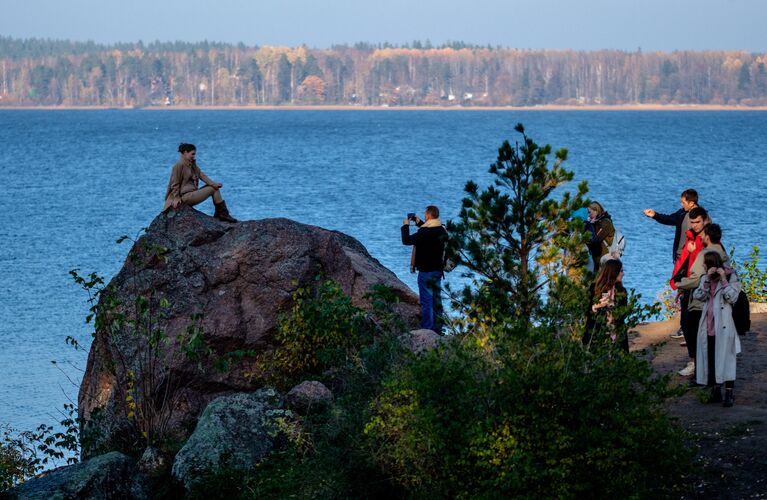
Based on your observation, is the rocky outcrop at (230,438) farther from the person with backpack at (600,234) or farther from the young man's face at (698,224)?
the young man's face at (698,224)

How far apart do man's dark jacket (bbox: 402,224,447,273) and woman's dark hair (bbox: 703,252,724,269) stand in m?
4.08

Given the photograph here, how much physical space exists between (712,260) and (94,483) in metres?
6.00

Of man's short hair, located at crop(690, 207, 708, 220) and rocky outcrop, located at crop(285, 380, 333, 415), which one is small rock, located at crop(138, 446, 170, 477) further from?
man's short hair, located at crop(690, 207, 708, 220)

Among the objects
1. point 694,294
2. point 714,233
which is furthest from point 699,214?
point 694,294

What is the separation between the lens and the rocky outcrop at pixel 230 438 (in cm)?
1050

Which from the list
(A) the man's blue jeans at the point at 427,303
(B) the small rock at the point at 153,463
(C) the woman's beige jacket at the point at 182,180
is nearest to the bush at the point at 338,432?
(B) the small rock at the point at 153,463

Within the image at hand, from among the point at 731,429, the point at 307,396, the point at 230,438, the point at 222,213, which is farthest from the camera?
the point at 222,213

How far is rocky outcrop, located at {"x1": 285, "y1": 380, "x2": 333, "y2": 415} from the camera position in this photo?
11.4 metres

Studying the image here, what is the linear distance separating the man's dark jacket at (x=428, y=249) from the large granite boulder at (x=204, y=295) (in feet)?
A: 2.88

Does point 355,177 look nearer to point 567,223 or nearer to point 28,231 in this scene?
point 28,231

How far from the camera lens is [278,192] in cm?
6069

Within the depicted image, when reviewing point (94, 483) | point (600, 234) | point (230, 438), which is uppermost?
point (600, 234)

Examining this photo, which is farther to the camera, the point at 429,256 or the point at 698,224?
the point at 429,256

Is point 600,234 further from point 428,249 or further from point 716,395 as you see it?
point 716,395
